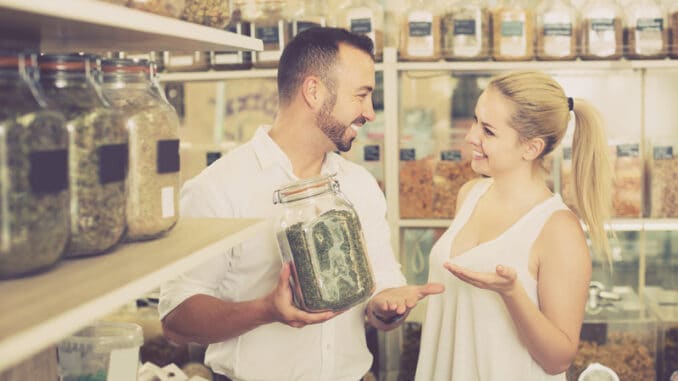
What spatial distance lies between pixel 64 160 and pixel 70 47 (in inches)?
16.0

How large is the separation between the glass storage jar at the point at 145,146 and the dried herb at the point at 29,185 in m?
0.17

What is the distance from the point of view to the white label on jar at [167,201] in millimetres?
970

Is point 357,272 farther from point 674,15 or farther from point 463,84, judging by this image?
point 674,15

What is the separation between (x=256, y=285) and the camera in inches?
65.9

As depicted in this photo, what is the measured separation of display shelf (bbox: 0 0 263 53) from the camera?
25.3 inches

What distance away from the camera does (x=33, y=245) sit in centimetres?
69

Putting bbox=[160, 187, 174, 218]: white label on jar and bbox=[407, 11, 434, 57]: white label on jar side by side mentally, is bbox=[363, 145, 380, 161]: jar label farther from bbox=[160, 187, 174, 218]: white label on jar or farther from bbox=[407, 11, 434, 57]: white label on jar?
bbox=[160, 187, 174, 218]: white label on jar

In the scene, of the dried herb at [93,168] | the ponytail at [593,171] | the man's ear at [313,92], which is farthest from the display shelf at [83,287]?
the ponytail at [593,171]

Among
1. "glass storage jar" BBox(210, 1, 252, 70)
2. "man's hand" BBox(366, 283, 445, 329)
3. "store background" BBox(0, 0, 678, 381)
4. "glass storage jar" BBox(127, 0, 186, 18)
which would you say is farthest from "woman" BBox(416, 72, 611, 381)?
"glass storage jar" BBox(210, 1, 252, 70)

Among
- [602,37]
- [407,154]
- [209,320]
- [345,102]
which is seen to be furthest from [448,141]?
[209,320]

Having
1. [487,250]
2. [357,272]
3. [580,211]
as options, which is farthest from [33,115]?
[580,211]

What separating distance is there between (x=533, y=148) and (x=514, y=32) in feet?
3.02

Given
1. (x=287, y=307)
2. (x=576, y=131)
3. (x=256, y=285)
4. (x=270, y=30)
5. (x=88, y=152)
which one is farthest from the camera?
(x=270, y=30)

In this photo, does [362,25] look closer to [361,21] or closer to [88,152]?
[361,21]
